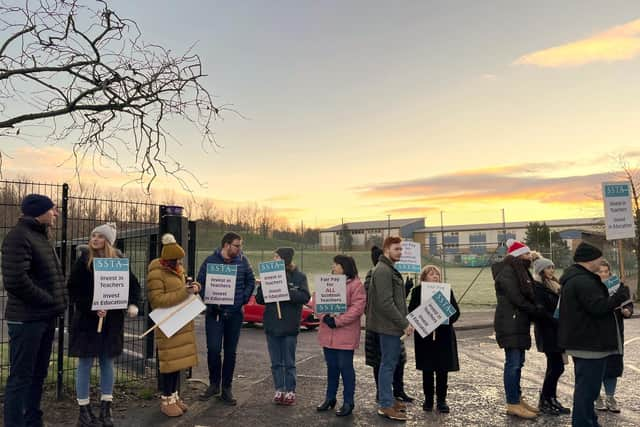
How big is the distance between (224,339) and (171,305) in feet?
3.55

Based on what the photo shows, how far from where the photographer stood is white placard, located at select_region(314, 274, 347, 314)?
6289 millimetres

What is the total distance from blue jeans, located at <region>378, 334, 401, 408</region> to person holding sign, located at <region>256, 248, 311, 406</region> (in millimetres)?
1204

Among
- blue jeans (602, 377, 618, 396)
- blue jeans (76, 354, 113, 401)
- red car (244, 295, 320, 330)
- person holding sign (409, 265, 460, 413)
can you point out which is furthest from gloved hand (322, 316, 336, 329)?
red car (244, 295, 320, 330)

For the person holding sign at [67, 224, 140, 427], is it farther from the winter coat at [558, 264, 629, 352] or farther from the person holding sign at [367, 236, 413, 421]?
the winter coat at [558, 264, 629, 352]

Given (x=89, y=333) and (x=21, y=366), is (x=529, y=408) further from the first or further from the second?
(x=21, y=366)

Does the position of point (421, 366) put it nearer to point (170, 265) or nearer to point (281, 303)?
point (281, 303)

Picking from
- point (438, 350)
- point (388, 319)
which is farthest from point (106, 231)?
point (438, 350)

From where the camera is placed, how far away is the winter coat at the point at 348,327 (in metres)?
6.19

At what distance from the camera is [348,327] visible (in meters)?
6.23

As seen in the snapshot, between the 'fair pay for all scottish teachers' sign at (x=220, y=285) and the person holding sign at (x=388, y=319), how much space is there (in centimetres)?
177

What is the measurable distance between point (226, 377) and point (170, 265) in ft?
5.73

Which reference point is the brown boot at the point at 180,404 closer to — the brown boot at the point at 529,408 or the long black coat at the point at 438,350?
the long black coat at the point at 438,350

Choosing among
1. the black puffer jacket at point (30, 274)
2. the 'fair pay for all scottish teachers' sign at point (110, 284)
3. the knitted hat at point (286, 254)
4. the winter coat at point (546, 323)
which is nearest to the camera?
the black puffer jacket at point (30, 274)

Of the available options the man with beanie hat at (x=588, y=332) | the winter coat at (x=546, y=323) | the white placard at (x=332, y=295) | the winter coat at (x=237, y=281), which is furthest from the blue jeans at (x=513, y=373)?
the winter coat at (x=237, y=281)
